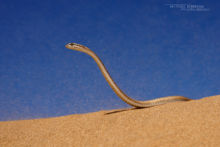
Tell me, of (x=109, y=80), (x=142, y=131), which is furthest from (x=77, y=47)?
(x=142, y=131)

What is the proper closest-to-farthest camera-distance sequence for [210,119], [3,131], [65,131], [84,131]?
1. [210,119]
2. [84,131]
3. [65,131]
4. [3,131]

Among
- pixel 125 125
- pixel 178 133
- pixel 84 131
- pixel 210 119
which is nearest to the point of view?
pixel 178 133

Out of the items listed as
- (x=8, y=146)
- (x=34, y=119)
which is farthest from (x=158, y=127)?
(x=34, y=119)

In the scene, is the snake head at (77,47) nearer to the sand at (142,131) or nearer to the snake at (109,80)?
the snake at (109,80)

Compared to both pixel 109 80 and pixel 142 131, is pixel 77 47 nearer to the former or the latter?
pixel 109 80

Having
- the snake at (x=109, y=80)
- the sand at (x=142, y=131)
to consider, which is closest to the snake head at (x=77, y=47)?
the snake at (x=109, y=80)

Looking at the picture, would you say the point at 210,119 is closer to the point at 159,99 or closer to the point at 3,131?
the point at 159,99

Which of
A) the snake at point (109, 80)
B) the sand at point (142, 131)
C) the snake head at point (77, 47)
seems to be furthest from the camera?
the snake head at point (77, 47)

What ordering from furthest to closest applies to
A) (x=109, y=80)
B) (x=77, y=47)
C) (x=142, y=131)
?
1. (x=77, y=47)
2. (x=109, y=80)
3. (x=142, y=131)
